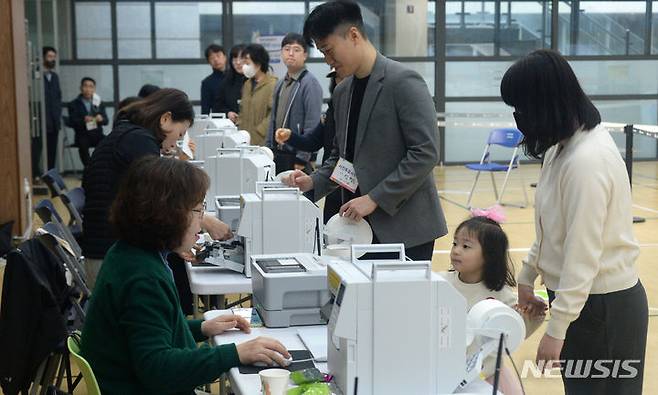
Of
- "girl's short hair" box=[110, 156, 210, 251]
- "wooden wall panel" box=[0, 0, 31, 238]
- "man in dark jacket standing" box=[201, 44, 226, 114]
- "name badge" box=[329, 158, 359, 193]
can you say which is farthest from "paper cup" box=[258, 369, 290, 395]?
"man in dark jacket standing" box=[201, 44, 226, 114]

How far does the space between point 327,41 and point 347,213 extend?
582 millimetres

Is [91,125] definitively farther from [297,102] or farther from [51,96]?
[297,102]

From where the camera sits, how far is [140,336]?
199 cm

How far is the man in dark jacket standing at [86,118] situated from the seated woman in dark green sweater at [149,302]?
31.1 ft

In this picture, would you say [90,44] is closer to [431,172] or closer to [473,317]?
[431,172]

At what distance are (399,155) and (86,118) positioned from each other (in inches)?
339

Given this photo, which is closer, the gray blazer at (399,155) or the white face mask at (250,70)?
the gray blazer at (399,155)

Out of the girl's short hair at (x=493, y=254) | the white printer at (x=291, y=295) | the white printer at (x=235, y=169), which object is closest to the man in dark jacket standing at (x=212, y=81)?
the white printer at (x=235, y=169)

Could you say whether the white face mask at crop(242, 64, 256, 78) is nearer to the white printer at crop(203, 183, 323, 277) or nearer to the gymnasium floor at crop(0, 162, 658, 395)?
the gymnasium floor at crop(0, 162, 658, 395)

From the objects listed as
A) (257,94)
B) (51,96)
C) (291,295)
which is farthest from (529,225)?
A: (291,295)

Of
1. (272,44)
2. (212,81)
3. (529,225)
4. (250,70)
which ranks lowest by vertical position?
(529,225)

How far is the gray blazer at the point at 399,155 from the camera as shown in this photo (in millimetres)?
3184

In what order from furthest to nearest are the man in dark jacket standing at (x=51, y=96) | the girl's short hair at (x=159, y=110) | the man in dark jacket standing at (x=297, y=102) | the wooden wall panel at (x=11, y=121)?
the man in dark jacket standing at (x=51, y=96) < the wooden wall panel at (x=11, y=121) < the man in dark jacket standing at (x=297, y=102) < the girl's short hair at (x=159, y=110)

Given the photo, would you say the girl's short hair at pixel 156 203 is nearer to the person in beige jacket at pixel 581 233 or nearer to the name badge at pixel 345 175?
the person in beige jacket at pixel 581 233
